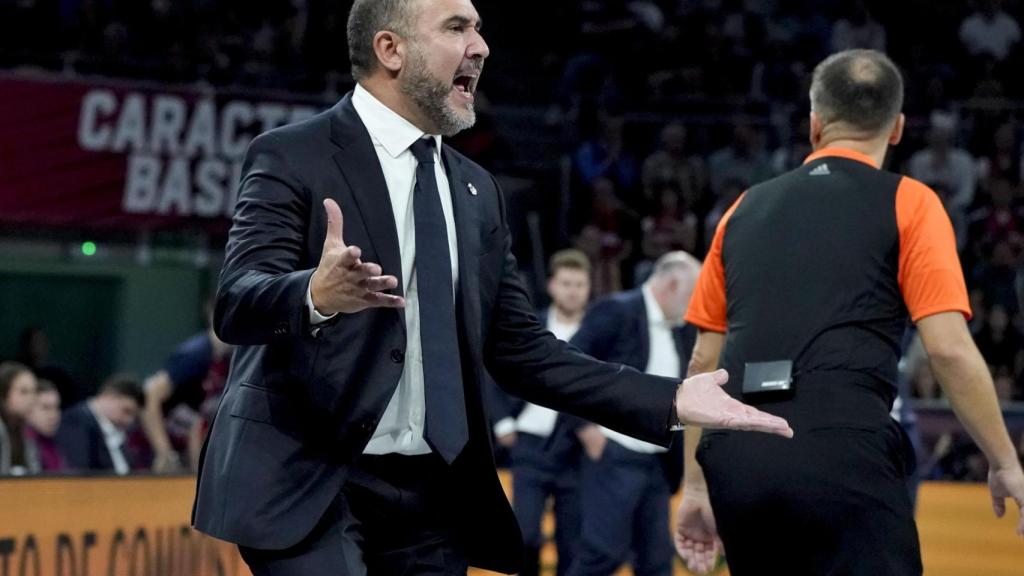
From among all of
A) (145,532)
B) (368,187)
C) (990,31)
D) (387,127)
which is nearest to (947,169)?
(990,31)

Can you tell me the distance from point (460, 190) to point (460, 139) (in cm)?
1114

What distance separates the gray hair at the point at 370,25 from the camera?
328 cm

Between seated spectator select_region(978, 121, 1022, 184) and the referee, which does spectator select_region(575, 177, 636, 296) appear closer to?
seated spectator select_region(978, 121, 1022, 184)

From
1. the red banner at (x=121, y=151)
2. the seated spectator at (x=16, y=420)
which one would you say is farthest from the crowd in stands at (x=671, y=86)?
the seated spectator at (x=16, y=420)

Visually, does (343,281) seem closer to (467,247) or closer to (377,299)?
(377,299)

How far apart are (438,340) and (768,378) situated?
1136mm

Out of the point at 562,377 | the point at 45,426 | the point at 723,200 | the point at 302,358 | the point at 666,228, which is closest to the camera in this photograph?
the point at 302,358

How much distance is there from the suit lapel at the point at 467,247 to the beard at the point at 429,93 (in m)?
0.15

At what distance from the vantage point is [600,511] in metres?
8.02

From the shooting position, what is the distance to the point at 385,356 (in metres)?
3.06

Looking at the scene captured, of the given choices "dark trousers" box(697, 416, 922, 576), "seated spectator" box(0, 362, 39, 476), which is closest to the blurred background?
"seated spectator" box(0, 362, 39, 476)

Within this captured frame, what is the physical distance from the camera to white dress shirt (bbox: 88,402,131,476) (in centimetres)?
968

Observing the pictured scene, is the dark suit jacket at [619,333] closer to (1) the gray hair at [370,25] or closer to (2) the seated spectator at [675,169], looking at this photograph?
(1) the gray hair at [370,25]

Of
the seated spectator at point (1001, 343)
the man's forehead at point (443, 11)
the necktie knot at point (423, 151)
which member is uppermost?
the man's forehead at point (443, 11)
